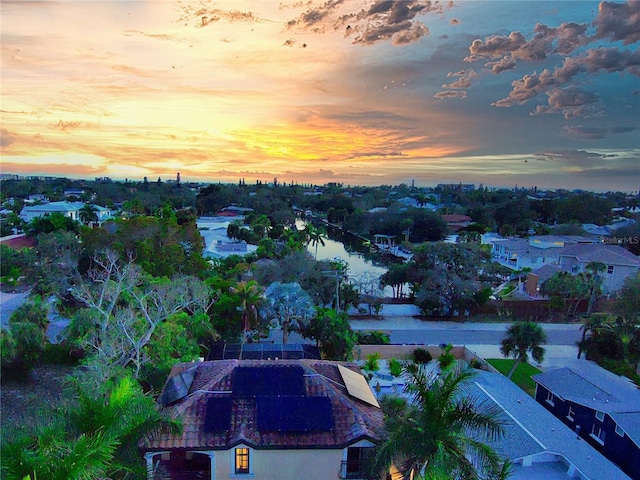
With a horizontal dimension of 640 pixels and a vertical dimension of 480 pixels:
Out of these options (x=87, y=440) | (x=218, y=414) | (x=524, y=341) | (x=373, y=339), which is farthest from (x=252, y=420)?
(x=373, y=339)

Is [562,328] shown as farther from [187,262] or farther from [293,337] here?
[187,262]

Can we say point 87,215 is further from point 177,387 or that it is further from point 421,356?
point 177,387

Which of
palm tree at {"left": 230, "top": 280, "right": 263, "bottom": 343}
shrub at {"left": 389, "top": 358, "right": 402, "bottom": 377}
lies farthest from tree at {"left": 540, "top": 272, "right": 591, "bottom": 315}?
palm tree at {"left": 230, "top": 280, "right": 263, "bottom": 343}

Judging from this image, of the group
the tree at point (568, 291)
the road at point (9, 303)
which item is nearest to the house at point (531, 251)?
the tree at point (568, 291)

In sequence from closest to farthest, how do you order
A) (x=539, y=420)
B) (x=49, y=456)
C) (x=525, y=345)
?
(x=49, y=456)
(x=539, y=420)
(x=525, y=345)

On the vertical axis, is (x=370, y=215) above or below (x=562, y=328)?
above

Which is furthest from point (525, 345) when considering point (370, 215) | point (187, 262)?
point (370, 215)
